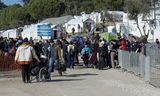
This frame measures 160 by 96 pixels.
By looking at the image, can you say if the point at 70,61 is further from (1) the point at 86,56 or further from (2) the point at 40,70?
(2) the point at 40,70

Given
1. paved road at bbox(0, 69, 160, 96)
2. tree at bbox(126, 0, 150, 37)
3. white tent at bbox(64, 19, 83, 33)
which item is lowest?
paved road at bbox(0, 69, 160, 96)

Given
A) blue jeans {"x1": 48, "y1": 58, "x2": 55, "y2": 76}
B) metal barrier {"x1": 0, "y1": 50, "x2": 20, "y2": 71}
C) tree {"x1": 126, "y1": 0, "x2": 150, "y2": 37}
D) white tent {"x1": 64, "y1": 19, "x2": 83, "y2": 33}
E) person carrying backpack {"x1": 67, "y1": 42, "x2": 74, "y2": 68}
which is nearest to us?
blue jeans {"x1": 48, "y1": 58, "x2": 55, "y2": 76}

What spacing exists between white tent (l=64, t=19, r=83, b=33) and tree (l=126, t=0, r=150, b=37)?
82.8 feet

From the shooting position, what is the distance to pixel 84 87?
19.8 meters

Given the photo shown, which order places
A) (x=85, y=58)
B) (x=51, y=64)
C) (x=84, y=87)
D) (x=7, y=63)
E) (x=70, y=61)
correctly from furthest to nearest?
(x=85, y=58) → (x=70, y=61) → (x=7, y=63) → (x=51, y=64) → (x=84, y=87)

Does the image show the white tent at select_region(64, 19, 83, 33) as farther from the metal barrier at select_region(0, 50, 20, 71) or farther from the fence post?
the fence post

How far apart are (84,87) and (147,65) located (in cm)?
289

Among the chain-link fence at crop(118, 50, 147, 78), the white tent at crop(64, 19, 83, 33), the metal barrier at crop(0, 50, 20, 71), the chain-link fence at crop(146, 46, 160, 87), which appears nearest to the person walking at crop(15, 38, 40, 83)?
the chain-link fence at crop(118, 50, 147, 78)

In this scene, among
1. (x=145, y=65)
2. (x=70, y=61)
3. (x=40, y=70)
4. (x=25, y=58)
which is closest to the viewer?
(x=145, y=65)

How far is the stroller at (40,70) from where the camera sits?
22.1 m

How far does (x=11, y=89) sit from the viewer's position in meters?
19.9

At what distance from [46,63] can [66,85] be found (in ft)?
7.05

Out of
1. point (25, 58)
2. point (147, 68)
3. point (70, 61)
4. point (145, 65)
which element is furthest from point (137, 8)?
point (25, 58)

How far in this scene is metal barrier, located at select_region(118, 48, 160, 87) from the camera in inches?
800
